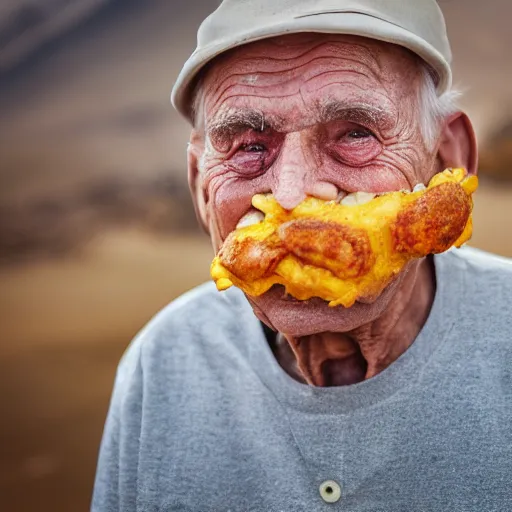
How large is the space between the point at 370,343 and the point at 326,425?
399 mm

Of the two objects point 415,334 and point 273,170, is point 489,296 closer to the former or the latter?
point 415,334

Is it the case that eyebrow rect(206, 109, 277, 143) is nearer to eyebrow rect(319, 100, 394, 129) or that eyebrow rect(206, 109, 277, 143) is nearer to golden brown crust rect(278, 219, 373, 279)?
eyebrow rect(319, 100, 394, 129)

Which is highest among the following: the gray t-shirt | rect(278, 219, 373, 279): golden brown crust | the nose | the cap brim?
the cap brim

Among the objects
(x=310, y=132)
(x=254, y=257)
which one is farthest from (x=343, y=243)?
(x=310, y=132)

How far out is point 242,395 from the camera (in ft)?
9.60

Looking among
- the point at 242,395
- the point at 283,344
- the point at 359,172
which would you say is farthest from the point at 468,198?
the point at 242,395

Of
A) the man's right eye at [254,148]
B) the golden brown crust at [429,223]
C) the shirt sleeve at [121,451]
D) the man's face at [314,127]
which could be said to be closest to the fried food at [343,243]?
the golden brown crust at [429,223]

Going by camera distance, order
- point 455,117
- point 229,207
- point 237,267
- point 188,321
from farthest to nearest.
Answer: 1. point 188,321
2. point 455,117
3. point 229,207
4. point 237,267

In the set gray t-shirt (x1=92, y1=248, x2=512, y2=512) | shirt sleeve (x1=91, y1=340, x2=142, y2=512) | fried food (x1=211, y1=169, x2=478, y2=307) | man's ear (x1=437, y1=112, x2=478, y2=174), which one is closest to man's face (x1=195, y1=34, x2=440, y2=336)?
fried food (x1=211, y1=169, x2=478, y2=307)

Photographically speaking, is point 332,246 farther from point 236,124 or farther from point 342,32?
point 342,32

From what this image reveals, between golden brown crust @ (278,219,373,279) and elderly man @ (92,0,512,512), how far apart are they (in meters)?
0.02

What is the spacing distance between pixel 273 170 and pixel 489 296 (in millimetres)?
1270

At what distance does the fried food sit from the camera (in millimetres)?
2080

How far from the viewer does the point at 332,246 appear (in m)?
2.07
